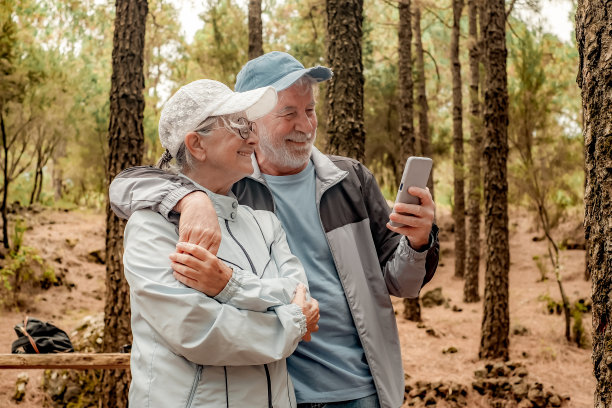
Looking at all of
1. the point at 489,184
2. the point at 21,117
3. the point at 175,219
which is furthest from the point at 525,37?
the point at 21,117

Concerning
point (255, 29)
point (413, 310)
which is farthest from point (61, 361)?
point (413, 310)

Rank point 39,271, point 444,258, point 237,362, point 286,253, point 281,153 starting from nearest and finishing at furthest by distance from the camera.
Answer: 1. point 237,362
2. point 286,253
3. point 281,153
4. point 39,271
5. point 444,258

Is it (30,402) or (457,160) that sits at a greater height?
(457,160)

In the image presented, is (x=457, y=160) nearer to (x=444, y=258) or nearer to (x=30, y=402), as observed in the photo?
(x=444, y=258)

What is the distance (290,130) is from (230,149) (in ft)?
1.86

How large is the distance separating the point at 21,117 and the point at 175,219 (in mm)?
13791

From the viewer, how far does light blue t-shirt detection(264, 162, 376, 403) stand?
2136 millimetres

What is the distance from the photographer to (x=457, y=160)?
1380 cm

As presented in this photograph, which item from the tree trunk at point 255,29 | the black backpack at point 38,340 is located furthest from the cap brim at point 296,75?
the tree trunk at point 255,29

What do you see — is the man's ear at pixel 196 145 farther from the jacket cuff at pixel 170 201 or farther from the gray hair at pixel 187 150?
the jacket cuff at pixel 170 201

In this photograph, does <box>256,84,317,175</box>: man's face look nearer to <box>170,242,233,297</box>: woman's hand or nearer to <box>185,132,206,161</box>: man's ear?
<box>185,132,206,161</box>: man's ear

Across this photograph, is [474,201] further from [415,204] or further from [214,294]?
[214,294]

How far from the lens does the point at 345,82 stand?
522 centimetres

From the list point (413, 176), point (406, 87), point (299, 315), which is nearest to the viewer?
point (299, 315)
